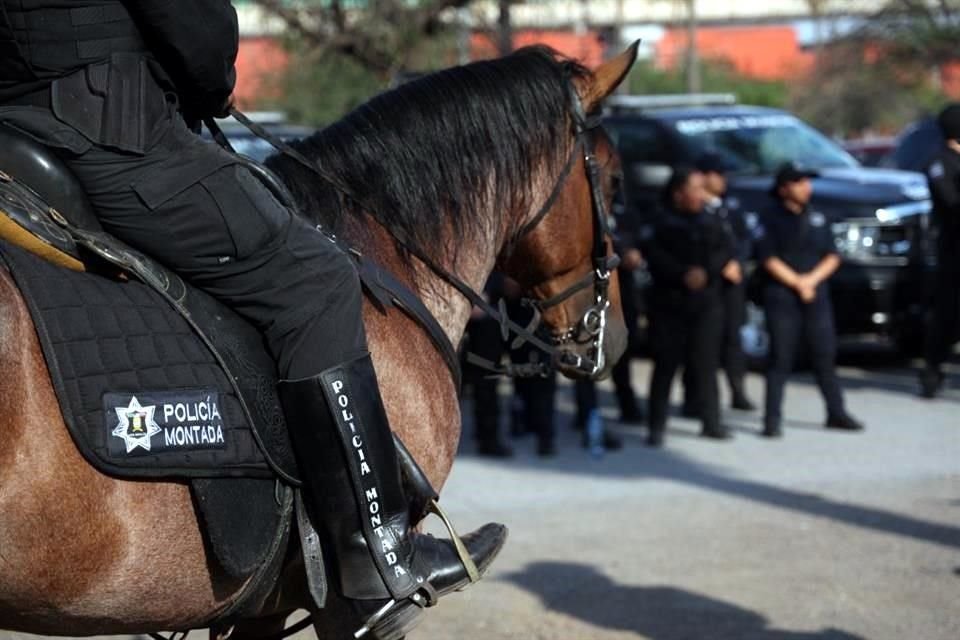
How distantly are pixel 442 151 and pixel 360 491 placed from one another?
3.66ft

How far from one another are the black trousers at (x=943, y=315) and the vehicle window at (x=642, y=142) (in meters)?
2.89

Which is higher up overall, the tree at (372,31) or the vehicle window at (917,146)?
the tree at (372,31)

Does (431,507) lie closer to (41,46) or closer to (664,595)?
(41,46)

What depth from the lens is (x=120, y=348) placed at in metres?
3.52

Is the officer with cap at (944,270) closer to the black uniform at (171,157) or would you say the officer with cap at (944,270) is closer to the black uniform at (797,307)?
the black uniform at (797,307)

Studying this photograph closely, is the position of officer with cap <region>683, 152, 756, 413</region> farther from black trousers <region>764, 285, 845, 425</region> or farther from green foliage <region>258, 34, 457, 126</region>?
green foliage <region>258, 34, 457, 126</region>

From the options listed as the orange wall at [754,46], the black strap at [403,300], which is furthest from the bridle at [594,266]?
the orange wall at [754,46]

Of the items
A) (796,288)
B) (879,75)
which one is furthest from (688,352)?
(879,75)

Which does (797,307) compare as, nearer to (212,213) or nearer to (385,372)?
(385,372)

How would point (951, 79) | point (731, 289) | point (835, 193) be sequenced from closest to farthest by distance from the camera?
1. point (731, 289)
2. point (835, 193)
3. point (951, 79)

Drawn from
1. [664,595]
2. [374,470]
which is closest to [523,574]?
[664,595]

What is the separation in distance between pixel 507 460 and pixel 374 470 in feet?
21.6

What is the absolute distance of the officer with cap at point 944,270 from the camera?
1159 cm

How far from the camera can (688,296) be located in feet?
35.7
